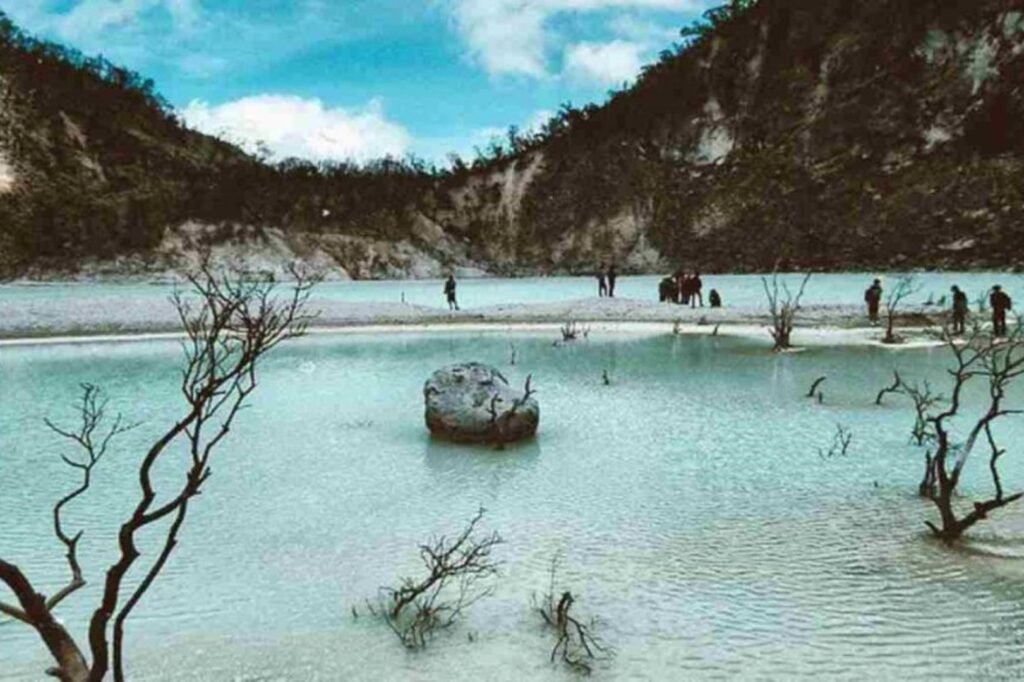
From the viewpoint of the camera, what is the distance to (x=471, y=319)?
35125 millimetres

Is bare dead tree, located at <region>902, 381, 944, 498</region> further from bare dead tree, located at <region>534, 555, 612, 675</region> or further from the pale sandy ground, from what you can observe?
the pale sandy ground

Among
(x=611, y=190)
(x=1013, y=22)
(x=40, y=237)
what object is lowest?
(x=40, y=237)

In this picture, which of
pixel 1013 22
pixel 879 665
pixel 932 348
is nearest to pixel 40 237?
pixel 932 348

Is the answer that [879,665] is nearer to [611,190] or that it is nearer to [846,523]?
[846,523]

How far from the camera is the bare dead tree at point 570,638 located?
593cm

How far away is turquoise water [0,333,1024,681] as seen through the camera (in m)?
6.06

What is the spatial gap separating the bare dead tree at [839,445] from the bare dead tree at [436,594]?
17.3 ft

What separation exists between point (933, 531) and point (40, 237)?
71690 mm

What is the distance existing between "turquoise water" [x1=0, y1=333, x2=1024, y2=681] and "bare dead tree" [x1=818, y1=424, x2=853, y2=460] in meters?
0.15

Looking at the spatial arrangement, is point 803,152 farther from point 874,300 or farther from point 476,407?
point 476,407

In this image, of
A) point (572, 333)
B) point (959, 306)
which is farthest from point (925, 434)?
point (572, 333)

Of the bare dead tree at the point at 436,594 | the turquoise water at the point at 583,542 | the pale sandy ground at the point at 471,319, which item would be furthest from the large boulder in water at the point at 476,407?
the pale sandy ground at the point at 471,319

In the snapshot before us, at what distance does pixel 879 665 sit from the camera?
5.81m

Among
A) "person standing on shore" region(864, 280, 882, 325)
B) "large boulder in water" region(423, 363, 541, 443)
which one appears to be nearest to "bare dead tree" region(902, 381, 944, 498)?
"large boulder in water" region(423, 363, 541, 443)
